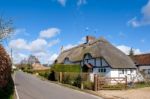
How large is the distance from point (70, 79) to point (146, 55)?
2991 centimetres

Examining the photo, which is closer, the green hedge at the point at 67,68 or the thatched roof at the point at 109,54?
the thatched roof at the point at 109,54

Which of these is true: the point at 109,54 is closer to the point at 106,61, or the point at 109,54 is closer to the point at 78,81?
the point at 106,61

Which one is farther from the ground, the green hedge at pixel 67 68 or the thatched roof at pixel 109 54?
the thatched roof at pixel 109 54

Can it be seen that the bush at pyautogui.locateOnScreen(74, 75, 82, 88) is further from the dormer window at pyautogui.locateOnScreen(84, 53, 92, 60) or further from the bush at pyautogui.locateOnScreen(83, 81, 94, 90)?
the dormer window at pyautogui.locateOnScreen(84, 53, 92, 60)

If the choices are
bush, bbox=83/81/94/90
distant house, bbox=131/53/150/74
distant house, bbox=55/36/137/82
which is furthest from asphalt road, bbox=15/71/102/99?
distant house, bbox=131/53/150/74

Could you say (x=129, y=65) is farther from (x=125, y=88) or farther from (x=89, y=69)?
(x=125, y=88)

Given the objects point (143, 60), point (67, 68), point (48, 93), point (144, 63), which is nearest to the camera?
point (48, 93)

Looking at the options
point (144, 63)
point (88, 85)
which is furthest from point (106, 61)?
point (144, 63)

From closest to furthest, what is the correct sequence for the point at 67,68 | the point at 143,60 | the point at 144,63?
the point at 67,68, the point at 144,63, the point at 143,60

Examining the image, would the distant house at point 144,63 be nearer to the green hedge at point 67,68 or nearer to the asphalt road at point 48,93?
the green hedge at point 67,68

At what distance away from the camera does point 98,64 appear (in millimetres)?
46031

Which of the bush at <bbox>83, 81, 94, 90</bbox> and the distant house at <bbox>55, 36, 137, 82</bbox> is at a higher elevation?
Result: the distant house at <bbox>55, 36, 137, 82</bbox>

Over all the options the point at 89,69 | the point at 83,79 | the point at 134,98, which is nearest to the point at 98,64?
the point at 89,69

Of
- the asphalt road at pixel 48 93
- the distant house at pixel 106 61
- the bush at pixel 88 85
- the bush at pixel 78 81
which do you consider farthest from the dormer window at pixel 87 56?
the asphalt road at pixel 48 93
